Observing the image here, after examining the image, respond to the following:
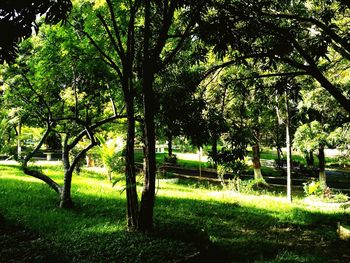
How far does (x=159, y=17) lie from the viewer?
27.5 feet

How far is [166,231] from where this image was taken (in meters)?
7.26

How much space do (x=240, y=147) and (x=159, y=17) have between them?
390 centimetres

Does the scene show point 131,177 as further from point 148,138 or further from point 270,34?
point 270,34

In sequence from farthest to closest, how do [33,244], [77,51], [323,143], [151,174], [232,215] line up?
1. [323,143]
2. [232,215]
3. [77,51]
4. [151,174]
5. [33,244]

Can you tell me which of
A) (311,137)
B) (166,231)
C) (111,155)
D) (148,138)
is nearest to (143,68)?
(148,138)

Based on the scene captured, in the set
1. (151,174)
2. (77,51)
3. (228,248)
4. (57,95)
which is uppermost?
(77,51)

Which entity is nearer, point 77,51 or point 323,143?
point 77,51

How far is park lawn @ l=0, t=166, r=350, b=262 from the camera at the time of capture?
6227mm

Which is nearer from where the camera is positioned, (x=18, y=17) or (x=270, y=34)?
(x=18, y=17)

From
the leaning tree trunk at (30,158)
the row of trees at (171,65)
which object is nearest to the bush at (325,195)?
the row of trees at (171,65)

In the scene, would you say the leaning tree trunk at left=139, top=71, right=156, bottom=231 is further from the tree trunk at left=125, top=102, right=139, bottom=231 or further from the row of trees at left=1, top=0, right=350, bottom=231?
the tree trunk at left=125, top=102, right=139, bottom=231

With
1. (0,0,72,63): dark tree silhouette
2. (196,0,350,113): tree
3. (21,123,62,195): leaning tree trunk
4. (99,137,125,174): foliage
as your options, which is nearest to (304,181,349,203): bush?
(196,0,350,113): tree

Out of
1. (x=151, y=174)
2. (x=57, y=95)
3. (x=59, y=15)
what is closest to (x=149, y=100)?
(x=151, y=174)

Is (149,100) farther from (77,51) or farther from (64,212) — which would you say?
(64,212)
